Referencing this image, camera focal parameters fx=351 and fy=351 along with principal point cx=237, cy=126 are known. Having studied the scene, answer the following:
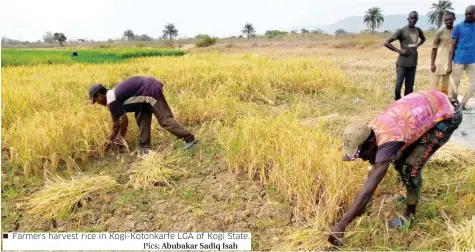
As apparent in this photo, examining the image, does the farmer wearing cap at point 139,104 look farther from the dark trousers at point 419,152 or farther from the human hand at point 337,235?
the dark trousers at point 419,152

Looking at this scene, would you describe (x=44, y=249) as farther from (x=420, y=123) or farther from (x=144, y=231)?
(x=420, y=123)

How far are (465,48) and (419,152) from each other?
131 inches

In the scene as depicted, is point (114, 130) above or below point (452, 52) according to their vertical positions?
below

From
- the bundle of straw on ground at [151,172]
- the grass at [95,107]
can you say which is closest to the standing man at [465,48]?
the grass at [95,107]

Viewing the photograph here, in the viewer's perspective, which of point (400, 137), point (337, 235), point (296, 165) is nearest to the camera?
point (400, 137)

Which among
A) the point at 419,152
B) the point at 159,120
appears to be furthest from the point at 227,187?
the point at 419,152

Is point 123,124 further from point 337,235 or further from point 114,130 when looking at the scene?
point 337,235

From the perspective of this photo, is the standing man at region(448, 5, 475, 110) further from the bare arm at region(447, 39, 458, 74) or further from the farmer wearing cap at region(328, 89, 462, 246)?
the farmer wearing cap at region(328, 89, 462, 246)

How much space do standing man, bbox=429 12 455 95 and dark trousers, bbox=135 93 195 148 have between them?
3887mm

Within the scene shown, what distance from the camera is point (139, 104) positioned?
400 centimetres

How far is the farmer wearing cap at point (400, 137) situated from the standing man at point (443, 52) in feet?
11.1

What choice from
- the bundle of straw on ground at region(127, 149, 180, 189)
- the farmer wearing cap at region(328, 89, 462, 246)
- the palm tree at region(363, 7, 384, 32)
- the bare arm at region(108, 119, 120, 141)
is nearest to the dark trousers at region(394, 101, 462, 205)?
the farmer wearing cap at region(328, 89, 462, 246)

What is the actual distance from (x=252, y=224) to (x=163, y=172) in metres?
1.17

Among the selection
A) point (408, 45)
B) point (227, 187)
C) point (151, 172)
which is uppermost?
point (408, 45)
